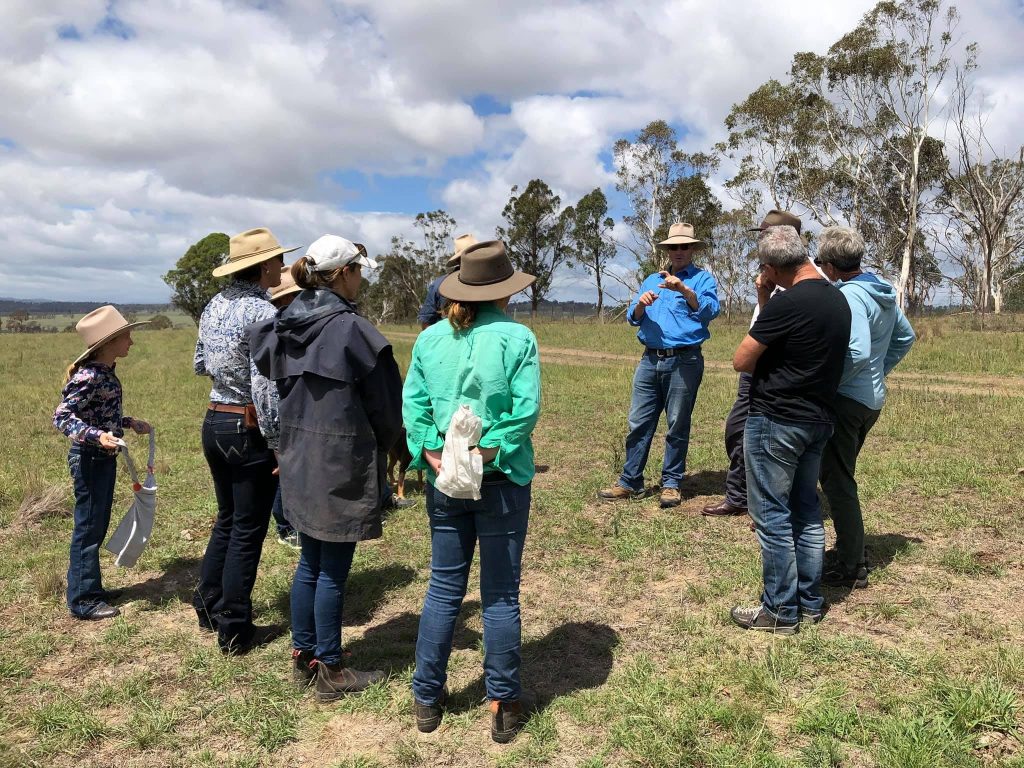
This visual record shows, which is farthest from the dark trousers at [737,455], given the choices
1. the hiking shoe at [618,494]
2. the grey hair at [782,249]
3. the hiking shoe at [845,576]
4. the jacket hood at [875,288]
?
the grey hair at [782,249]

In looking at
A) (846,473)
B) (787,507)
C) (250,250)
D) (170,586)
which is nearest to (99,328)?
(250,250)

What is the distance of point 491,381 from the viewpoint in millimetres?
2664

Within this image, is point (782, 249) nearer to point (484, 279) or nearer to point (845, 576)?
point (484, 279)

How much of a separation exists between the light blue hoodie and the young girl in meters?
3.93

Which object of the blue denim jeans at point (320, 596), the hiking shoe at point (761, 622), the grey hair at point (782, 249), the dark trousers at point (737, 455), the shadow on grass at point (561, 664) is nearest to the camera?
the blue denim jeans at point (320, 596)

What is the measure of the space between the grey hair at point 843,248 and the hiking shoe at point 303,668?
3.38 meters

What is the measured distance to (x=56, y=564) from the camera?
4699 mm

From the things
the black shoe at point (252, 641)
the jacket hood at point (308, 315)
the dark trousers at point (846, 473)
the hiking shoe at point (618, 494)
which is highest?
the jacket hood at point (308, 315)

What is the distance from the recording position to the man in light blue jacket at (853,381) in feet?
12.2

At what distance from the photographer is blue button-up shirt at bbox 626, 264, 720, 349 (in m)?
5.41

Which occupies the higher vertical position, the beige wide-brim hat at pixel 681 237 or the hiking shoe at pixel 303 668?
the beige wide-brim hat at pixel 681 237

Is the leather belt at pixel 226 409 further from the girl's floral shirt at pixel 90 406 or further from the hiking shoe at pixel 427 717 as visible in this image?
the hiking shoe at pixel 427 717

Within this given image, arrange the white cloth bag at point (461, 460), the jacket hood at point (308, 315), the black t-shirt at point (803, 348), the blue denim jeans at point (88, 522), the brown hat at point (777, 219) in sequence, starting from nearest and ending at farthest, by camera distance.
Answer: the white cloth bag at point (461, 460)
the jacket hood at point (308, 315)
the black t-shirt at point (803, 348)
the blue denim jeans at point (88, 522)
the brown hat at point (777, 219)

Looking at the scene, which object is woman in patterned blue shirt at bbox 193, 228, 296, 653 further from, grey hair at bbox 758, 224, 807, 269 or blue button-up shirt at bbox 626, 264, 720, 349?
blue button-up shirt at bbox 626, 264, 720, 349
